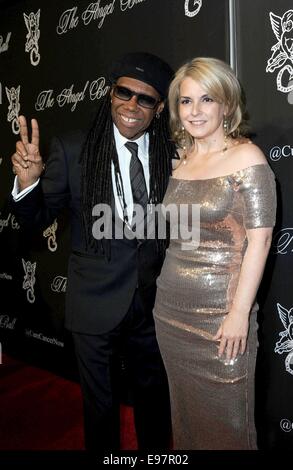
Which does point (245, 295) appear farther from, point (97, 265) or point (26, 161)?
point (26, 161)

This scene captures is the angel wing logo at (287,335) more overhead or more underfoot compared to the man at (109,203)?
more underfoot

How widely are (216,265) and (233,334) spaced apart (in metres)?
0.24

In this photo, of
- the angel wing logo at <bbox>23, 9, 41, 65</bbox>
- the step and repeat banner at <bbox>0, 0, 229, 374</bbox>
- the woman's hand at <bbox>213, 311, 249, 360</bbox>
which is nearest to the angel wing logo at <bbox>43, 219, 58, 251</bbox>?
the step and repeat banner at <bbox>0, 0, 229, 374</bbox>

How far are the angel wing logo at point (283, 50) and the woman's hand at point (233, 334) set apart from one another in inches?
40.9

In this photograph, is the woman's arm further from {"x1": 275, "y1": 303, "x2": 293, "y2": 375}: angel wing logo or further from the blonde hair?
{"x1": 275, "y1": 303, "x2": 293, "y2": 375}: angel wing logo

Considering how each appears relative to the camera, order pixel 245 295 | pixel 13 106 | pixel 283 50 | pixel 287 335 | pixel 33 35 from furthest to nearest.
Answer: pixel 13 106
pixel 33 35
pixel 287 335
pixel 283 50
pixel 245 295

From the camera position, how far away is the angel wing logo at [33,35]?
3.28 metres

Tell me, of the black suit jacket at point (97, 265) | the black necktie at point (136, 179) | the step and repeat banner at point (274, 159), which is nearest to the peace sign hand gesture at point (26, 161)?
the black suit jacket at point (97, 265)

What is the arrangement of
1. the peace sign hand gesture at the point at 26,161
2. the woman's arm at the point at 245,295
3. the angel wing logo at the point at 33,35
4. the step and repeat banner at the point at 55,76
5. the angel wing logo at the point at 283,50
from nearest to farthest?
the woman's arm at the point at 245,295, the peace sign hand gesture at the point at 26,161, the angel wing logo at the point at 283,50, the step and repeat banner at the point at 55,76, the angel wing logo at the point at 33,35

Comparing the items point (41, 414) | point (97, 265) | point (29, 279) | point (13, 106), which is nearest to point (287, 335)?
point (97, 265)

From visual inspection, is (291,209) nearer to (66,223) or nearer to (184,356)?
(184,356)

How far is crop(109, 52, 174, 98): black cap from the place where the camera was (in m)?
1.77

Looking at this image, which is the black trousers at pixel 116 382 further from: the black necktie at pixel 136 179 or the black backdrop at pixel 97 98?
the black backdrop at pixel 97 98

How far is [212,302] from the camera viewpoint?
1.61 meters
